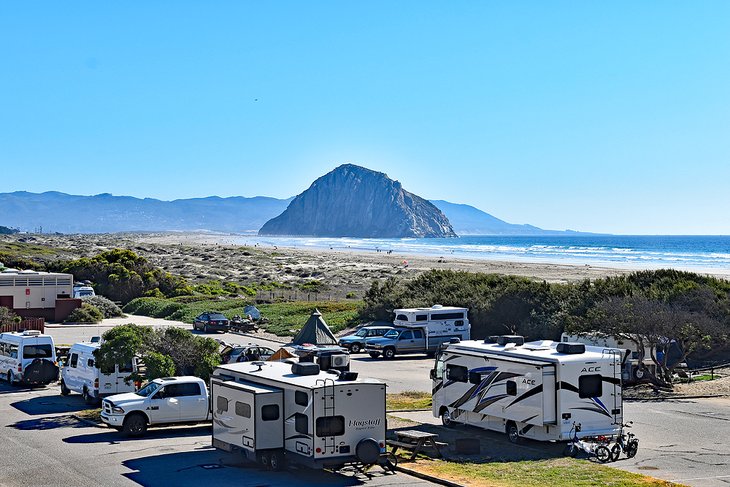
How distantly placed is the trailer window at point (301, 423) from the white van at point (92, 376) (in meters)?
10.3

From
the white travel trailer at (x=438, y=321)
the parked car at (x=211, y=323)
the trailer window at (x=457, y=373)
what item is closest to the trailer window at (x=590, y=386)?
the trailer window at (x=457, y=373)

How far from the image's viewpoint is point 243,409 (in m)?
17.8

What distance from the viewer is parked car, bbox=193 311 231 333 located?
49.3 metres

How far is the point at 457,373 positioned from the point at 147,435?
7.82 metres

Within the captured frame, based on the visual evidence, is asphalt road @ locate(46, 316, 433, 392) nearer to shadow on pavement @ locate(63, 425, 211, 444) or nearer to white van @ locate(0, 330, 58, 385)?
shadow on pavement @ locate(63, 425, 211, 444)

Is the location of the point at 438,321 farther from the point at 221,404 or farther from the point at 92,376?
the point at 221,404

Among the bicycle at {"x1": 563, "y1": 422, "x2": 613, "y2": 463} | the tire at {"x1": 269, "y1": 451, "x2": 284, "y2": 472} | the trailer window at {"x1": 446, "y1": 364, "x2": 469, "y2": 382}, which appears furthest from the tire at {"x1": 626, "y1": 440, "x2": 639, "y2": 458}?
the tire at {"x1": 269, "y1": 451, "x2": 284, "y2": 472}

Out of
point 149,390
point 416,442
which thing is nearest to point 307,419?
point 416,442

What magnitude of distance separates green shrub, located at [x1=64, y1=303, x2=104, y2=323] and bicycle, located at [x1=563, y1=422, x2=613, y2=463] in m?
38.3

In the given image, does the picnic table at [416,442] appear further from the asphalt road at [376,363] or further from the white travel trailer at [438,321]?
the white travel trailer at [438,321]

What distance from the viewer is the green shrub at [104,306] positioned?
56438 millimetres

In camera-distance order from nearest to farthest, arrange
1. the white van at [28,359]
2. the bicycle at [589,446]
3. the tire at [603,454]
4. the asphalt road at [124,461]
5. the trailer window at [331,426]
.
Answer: the trailer window at [331,426], the asphalt road at [124,461], the tire at [603,454], the bicycle at [589,446], the white van at [28,359]

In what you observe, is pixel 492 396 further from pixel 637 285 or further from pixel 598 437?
pixel 637 285

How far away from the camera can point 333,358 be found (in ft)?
67.0
